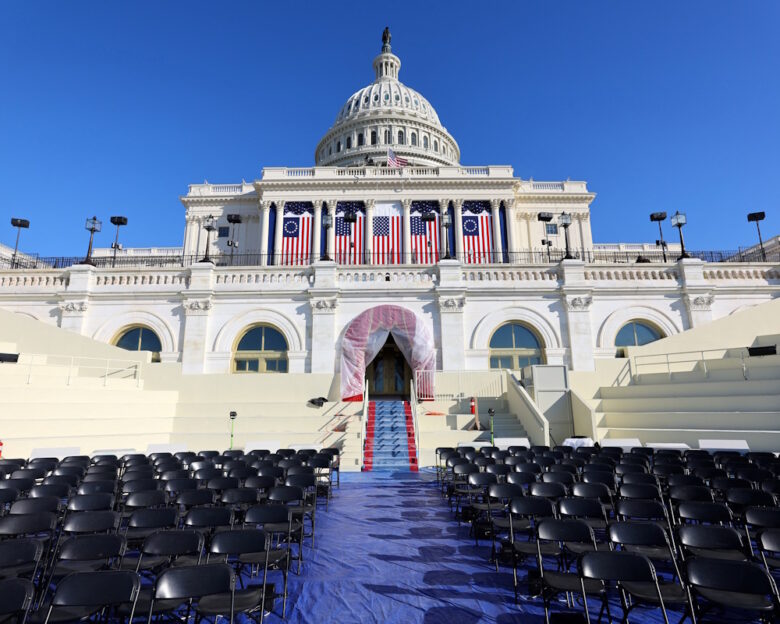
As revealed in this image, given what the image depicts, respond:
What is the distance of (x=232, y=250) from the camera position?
37.2 meters

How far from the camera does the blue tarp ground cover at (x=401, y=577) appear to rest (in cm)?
471

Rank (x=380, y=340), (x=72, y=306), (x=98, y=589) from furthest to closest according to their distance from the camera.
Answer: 1. (x=72, y=306)
2. (x=380, y=340)
3. (x=98, y=589)

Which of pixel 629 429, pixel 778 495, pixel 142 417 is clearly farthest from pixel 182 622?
pixel 629 429

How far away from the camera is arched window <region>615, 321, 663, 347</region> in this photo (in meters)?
21.8

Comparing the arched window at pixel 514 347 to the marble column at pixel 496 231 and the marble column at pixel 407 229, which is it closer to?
the marble column at pixel 407 229

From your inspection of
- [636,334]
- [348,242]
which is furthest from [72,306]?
[636,334]

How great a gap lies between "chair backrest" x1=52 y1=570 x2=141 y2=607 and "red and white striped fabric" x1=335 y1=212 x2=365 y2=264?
110ft

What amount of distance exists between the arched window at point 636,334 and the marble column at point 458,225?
17471 millimetres

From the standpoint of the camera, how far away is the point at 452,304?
2183 centimetres

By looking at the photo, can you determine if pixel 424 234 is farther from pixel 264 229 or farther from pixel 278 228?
pixel 264 229

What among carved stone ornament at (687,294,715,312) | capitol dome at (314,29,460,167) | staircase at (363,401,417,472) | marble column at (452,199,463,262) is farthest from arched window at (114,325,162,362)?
capitol dome at (314,29,460,167)

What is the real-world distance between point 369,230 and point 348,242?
259 centimetres

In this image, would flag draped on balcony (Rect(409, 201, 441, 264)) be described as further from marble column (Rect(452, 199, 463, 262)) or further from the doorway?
the doorway

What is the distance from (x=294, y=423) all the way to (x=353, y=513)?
887 centimetres
